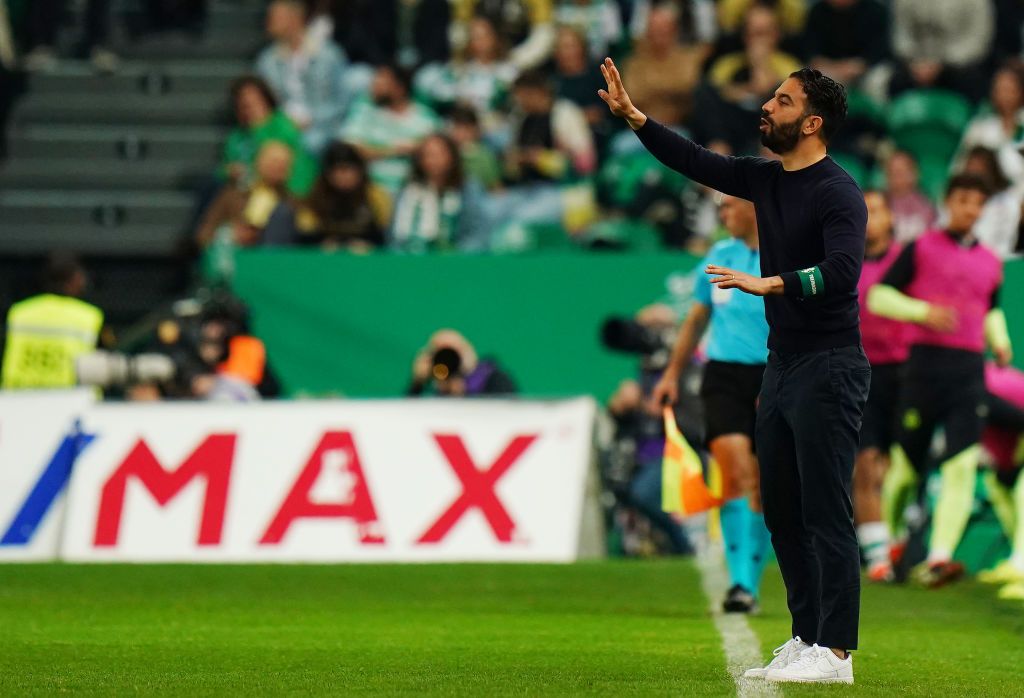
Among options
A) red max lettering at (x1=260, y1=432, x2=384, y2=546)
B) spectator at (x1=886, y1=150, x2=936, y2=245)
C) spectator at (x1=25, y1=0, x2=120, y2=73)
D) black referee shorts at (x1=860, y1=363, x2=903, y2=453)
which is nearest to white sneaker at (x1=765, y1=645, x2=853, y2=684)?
black referee shorts at (x1=860, y1=363, x2=903, y2=453)

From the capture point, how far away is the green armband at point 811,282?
246 inches

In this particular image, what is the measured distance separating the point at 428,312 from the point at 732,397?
5.31 meters

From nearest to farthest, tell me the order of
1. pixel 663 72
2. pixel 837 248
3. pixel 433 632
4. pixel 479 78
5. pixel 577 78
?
pixel 837 248
pixel 433 632
pixel 663 72
pixel 577 78
pixel 479 78

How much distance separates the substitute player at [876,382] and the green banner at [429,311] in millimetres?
2563

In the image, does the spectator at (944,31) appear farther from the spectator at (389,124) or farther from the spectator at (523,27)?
the spectator at (389,124)

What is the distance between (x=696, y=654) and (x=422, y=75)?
11.4 meters

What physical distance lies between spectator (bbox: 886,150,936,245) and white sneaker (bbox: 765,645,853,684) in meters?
9.22

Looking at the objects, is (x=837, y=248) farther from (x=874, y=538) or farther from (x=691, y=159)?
(x=874, y=538)

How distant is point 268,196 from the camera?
16094mm

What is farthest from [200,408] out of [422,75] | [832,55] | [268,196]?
[832,55]

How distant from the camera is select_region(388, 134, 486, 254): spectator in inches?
619

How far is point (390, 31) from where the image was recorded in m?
18.9

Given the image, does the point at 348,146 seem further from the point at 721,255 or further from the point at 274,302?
the point at 721,255

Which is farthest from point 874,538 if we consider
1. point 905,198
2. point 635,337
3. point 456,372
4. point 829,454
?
point 829,454
